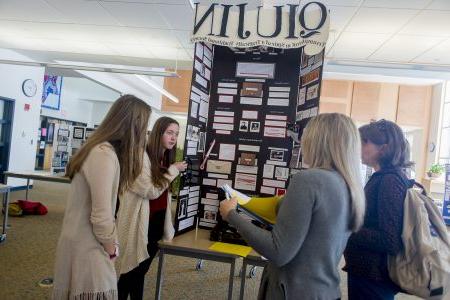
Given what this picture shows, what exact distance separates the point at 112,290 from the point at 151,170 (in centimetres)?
82

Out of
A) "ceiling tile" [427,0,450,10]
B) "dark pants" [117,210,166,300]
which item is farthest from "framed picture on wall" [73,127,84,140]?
"ceiling tile" [427,0,450,10]

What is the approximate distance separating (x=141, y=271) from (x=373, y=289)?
1348 millimetres

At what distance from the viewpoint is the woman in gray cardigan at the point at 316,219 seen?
1.07 meters

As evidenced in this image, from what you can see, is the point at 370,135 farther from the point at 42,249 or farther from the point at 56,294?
the point at 42,249

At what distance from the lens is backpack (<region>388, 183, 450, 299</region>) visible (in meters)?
1.37

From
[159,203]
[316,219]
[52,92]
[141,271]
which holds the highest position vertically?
[52,92]

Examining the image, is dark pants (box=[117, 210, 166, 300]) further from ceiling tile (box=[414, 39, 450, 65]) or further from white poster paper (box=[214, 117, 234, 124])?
ceiling tile (box=[414, 39, 450, 65])

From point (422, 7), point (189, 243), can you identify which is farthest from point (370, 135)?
point (422, 7)

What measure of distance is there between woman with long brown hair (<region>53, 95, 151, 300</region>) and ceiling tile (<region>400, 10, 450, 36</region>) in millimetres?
3905

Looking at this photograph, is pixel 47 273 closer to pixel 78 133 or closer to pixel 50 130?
pixel 78 133

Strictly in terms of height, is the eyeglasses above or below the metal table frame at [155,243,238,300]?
above

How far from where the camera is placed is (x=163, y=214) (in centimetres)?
227

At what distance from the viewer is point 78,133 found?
899 centimetres

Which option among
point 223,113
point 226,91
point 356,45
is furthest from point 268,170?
point 356,45
